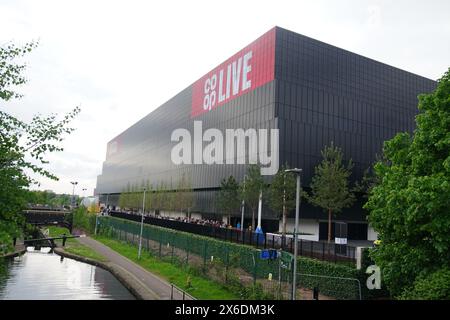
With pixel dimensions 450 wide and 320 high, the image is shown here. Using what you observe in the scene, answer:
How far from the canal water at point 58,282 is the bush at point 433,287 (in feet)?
61.5

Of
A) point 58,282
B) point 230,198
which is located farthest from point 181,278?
point 230,198

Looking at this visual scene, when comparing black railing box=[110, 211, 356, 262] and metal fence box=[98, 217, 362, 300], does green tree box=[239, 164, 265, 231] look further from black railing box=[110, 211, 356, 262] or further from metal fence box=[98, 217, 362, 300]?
metal fence box=[98, 217, 362, 300]

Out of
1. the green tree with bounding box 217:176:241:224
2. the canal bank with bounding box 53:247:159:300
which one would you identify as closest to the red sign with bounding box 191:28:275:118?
the green tree with bounding box 217:176:241:224

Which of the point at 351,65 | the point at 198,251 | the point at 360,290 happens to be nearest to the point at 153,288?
the point at 198,251

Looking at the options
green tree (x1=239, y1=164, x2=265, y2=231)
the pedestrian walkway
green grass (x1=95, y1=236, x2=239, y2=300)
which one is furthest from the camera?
green tree (x1=239, y1=164, x2=265, y2=231)

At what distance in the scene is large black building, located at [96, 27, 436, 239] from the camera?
55344 millimetres

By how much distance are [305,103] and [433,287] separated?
46.0 meters

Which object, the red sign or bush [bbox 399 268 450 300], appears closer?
bush [bbox 399 268 450 300]

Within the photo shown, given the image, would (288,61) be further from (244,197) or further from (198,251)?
(198,251)

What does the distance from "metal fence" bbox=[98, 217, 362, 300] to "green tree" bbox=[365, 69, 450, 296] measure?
444cm

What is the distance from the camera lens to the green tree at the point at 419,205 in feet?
A: 41.6

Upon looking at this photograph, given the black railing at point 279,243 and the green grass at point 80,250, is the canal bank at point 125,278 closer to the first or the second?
the green grass at point 80,250

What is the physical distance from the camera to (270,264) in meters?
25.3

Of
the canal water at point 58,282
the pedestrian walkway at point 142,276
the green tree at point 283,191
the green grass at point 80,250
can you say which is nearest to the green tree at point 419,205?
the pedestrian walkway at point 142,276
